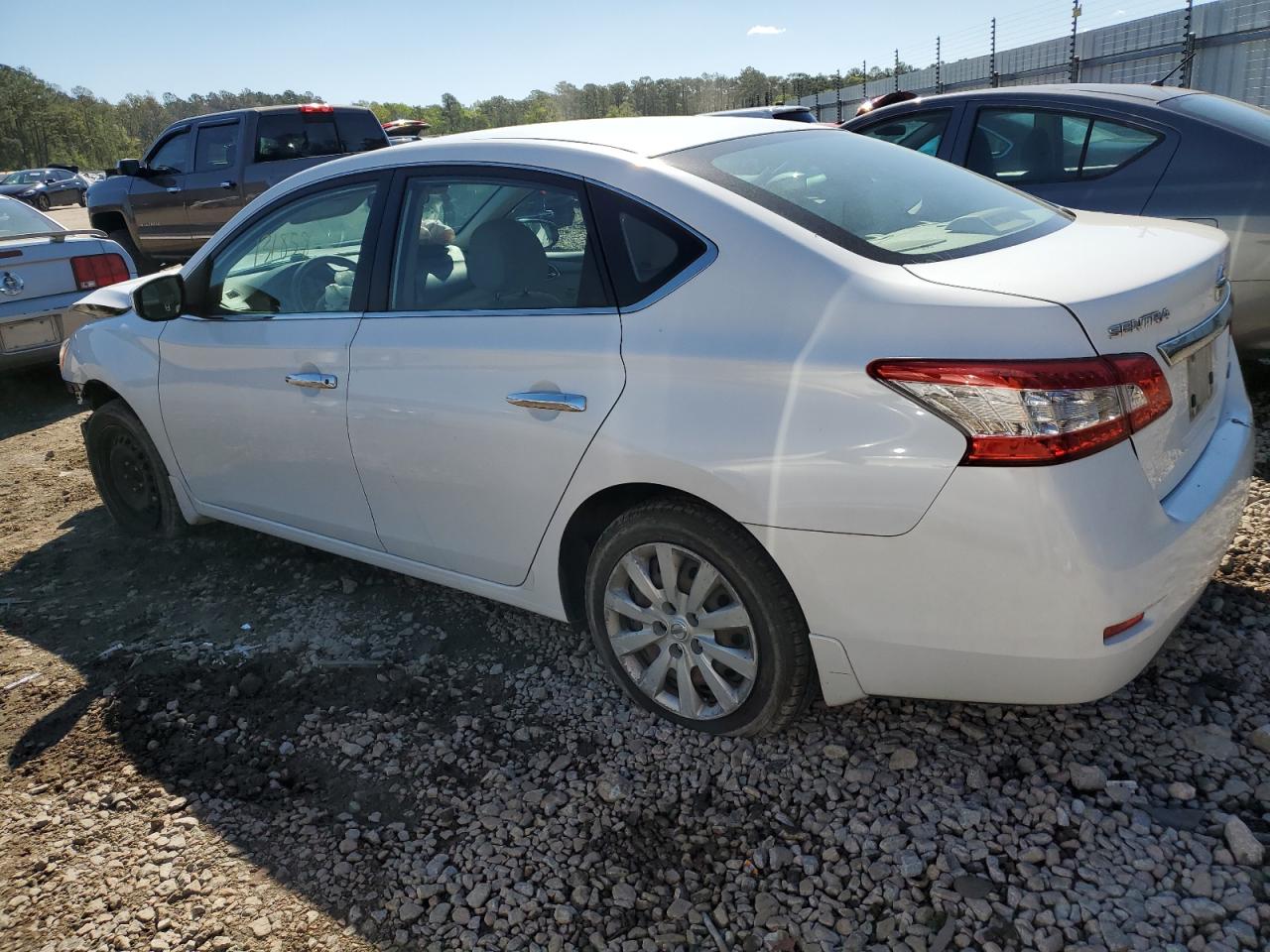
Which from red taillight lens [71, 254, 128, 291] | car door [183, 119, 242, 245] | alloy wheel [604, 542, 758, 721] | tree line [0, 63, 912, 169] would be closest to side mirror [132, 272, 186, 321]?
alloy wheel [604, 542, 758, 721]

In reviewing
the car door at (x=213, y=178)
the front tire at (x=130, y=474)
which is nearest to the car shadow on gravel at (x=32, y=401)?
the front tire at (x=130, y=474)

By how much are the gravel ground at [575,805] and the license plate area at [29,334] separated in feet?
13.3

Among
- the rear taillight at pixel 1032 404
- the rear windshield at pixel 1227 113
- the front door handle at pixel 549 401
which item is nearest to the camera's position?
the rear taillight at pixel 1032 404

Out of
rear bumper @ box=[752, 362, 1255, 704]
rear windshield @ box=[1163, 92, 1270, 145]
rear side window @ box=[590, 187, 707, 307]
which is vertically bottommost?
rear bumper @ box=[752, 362, 1255, 704]

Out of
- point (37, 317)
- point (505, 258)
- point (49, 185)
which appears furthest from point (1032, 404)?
point (49, 185)

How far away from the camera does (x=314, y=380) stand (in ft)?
11.1

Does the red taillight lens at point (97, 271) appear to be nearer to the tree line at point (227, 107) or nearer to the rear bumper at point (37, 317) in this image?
the rear bumper at point (37, 317)

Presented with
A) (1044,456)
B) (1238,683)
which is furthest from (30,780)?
(1238,683)

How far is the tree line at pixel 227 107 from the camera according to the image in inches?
2889

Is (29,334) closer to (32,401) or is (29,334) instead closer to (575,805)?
(32,401)

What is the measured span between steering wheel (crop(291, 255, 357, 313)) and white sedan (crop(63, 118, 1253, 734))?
17 millimetres

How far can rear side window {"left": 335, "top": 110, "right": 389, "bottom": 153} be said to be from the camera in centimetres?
1141

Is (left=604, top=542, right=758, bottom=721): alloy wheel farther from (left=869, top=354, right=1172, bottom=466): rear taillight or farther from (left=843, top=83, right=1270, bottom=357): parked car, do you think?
(left=843, top=83, right=1270, bottom=357): parked car

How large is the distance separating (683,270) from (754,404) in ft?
1.50
